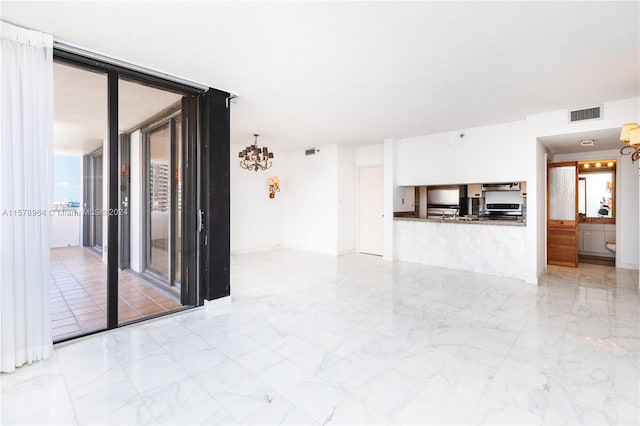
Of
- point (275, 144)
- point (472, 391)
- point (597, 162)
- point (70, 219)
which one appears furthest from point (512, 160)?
point (70, 219)

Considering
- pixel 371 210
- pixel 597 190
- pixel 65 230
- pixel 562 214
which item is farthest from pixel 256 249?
pixel 597 190

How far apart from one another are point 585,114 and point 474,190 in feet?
8.21

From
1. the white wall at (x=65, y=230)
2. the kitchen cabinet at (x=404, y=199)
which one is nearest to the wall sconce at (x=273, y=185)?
the kitchen cabinet at (x=404, y=199)

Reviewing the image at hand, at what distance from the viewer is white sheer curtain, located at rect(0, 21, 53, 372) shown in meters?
2.39

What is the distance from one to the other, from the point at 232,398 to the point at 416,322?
208 centimetres

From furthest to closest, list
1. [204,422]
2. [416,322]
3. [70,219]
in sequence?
A: 1. [416,322]
2. [70,219]
3. [204,422]

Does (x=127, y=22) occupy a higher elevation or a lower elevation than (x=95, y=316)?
higher

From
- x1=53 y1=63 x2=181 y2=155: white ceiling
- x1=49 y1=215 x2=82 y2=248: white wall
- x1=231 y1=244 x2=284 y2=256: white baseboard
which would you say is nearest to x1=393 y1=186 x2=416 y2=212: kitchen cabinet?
x1=231 y1=244 x2=284 y2=256: white baseboard

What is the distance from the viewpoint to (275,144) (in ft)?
24.6

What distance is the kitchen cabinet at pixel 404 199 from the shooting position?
698cm

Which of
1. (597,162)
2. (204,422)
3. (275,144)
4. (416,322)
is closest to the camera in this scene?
(204,422)

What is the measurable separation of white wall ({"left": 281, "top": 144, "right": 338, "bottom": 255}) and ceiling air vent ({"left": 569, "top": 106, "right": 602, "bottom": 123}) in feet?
14.4

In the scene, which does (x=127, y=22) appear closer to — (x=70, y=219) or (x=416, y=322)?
(x=70, y=219)

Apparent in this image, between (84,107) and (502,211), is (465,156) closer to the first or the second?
(502,211)
